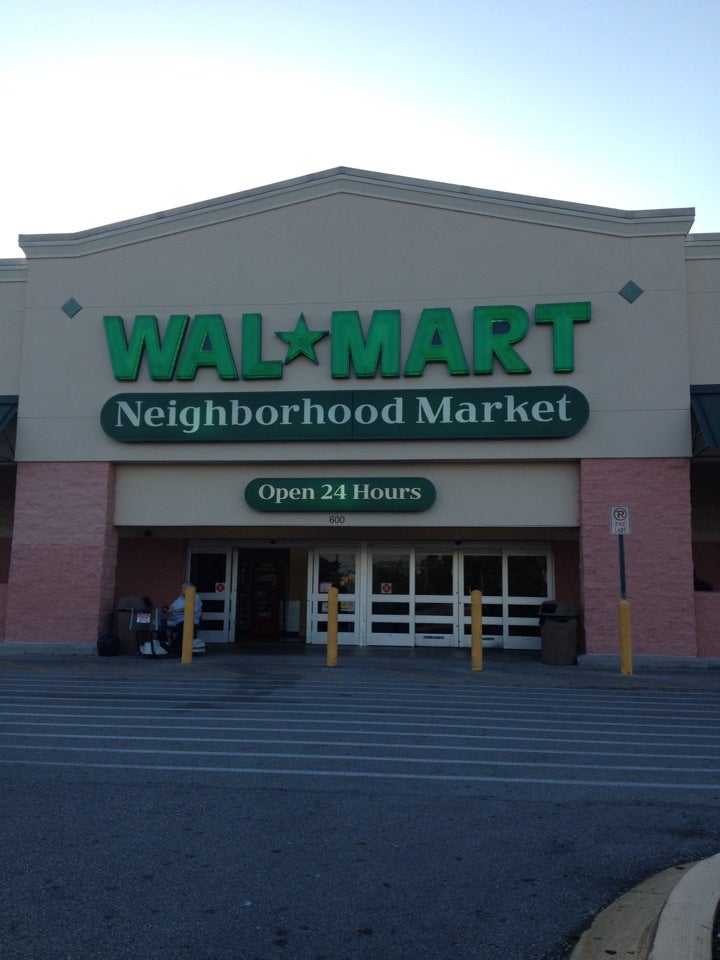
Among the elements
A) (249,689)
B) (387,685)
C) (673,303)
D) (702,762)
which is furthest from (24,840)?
(673,303)

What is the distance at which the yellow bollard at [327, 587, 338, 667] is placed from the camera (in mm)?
14852

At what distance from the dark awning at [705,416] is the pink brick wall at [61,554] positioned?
38.6ft

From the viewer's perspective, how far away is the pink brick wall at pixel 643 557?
52.1 ft

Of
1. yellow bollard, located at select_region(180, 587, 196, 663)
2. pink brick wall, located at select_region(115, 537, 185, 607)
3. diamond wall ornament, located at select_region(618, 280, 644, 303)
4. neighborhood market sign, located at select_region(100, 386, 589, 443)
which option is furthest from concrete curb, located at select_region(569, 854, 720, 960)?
pink brick wall, located at select_region(115, 537, 185, 607)

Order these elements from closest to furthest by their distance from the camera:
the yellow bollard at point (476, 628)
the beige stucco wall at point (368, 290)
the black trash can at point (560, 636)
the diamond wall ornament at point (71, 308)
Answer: the yellow bollard at point (476, 628) < the black trash can at point (560, 636) < the beige stucco wall at point (368, 290) < the diamond wall ornament at point (71, 308)

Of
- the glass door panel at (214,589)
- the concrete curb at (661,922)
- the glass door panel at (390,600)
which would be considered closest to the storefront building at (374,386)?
the glass door panel at (390,600)

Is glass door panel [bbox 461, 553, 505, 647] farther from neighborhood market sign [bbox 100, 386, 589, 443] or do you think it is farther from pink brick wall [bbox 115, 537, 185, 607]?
pink brick wall [bbox 115, 537, 185, 607]

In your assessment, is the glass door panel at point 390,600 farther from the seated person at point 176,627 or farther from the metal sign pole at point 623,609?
the metal sign pole at point 623,609

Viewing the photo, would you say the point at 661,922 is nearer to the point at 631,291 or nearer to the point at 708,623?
the point at 708,623

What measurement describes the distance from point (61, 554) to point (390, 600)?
24.2 feet

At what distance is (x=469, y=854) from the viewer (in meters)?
5.21

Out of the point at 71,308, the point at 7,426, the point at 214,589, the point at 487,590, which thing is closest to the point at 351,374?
the point at 487,590

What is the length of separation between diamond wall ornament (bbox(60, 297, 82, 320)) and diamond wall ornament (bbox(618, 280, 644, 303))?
11.4 m

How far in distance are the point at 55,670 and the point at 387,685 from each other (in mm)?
6072
